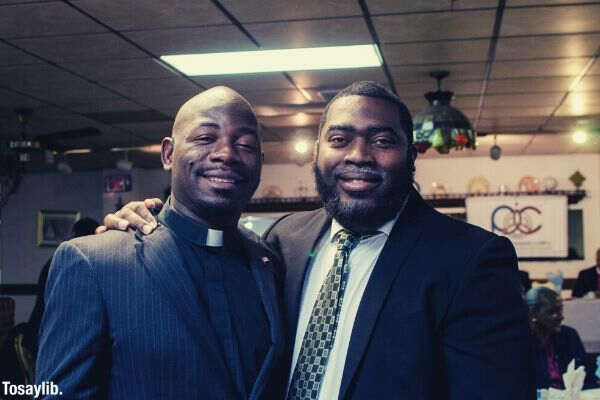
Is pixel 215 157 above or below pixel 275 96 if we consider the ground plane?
below

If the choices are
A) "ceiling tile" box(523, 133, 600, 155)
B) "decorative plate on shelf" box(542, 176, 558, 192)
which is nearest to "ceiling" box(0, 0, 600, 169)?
"ceiling tile" box(523, 133, 600, 155)

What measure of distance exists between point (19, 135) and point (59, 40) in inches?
166

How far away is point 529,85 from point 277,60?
2.38 meters

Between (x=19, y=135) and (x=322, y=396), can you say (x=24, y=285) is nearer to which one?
(x=19, y=135)

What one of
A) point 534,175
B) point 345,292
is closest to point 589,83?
point 534,175

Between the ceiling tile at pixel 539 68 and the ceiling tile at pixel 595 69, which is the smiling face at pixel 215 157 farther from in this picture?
the ceiling tile at pixel 595 69

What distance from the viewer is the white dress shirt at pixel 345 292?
5.81 feet

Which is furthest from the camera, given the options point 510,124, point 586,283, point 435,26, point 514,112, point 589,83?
point 586,283

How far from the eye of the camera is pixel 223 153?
1804 millimetres

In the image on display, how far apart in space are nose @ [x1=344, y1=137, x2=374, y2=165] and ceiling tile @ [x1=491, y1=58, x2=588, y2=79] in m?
4.05

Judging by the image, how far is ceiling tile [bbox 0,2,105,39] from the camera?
4188 millimetres

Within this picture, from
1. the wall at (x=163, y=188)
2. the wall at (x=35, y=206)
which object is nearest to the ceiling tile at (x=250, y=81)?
the wall at (x=163, y=188)

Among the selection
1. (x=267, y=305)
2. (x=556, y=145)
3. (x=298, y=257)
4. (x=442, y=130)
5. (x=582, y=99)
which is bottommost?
(x=267, y=305)

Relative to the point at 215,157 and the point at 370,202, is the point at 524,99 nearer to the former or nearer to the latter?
the point at 370,202
